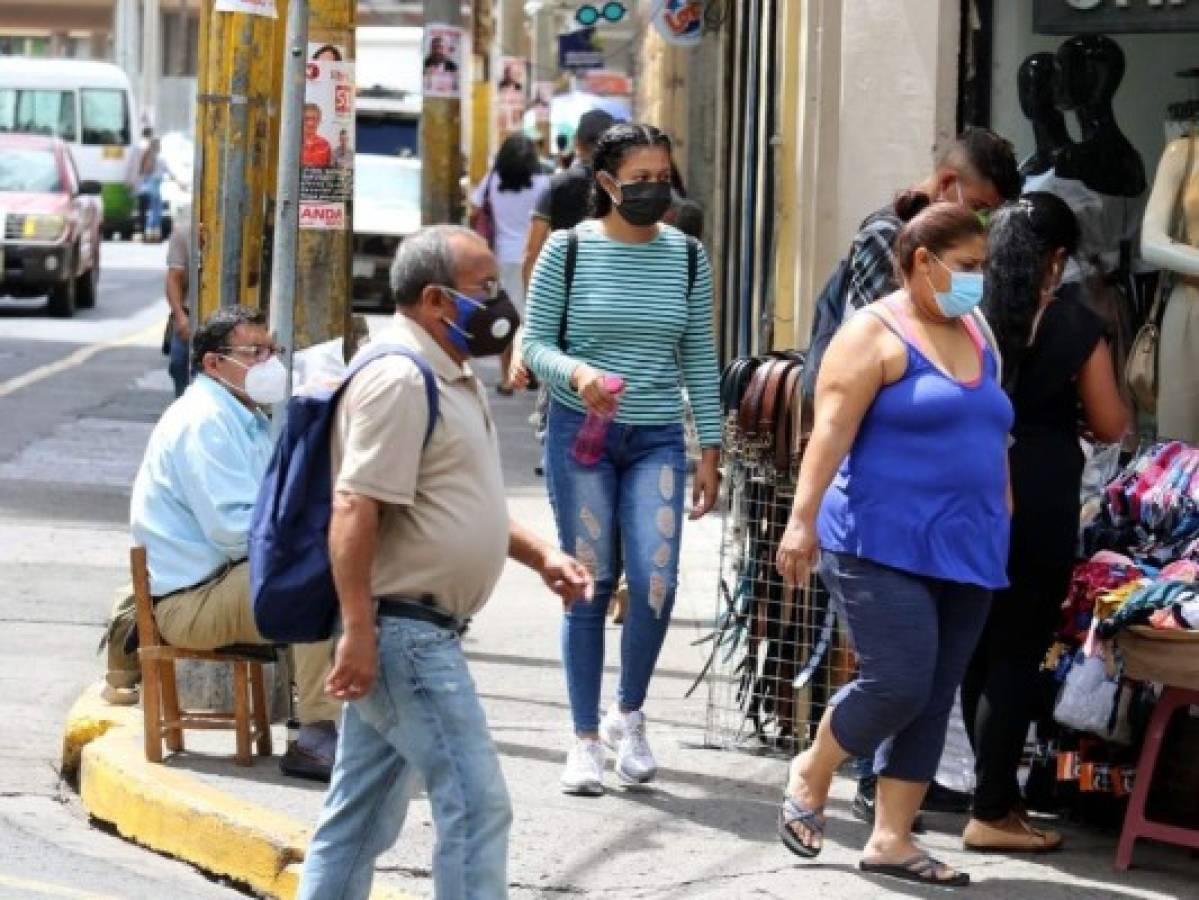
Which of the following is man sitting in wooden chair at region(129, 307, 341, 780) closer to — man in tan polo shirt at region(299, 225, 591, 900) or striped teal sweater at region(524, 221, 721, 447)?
striped teal sweater at region(524, 221, 721, 447)

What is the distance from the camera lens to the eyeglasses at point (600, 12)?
2066 centimetres

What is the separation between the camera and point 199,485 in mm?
8078

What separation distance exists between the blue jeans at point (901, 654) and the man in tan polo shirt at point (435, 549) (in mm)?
1321

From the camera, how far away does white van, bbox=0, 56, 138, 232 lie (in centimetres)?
4341

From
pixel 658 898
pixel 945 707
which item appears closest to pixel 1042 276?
pixel 945 707

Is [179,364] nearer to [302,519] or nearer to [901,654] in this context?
[901,654]

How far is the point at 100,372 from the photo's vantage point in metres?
21.8

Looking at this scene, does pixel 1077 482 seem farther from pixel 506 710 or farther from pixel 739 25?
pixel 739 25

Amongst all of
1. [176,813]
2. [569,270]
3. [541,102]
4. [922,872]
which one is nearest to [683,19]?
[569,270]

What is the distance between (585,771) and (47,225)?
66.3ft

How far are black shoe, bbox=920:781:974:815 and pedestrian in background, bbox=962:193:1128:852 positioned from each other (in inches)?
17.4

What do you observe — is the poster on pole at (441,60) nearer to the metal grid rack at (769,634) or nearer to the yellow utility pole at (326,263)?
the yellow utility pole at (326,263)

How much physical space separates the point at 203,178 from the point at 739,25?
6.80 metres

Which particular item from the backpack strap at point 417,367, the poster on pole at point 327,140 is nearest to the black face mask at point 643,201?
the poster on pole at point 327,140
